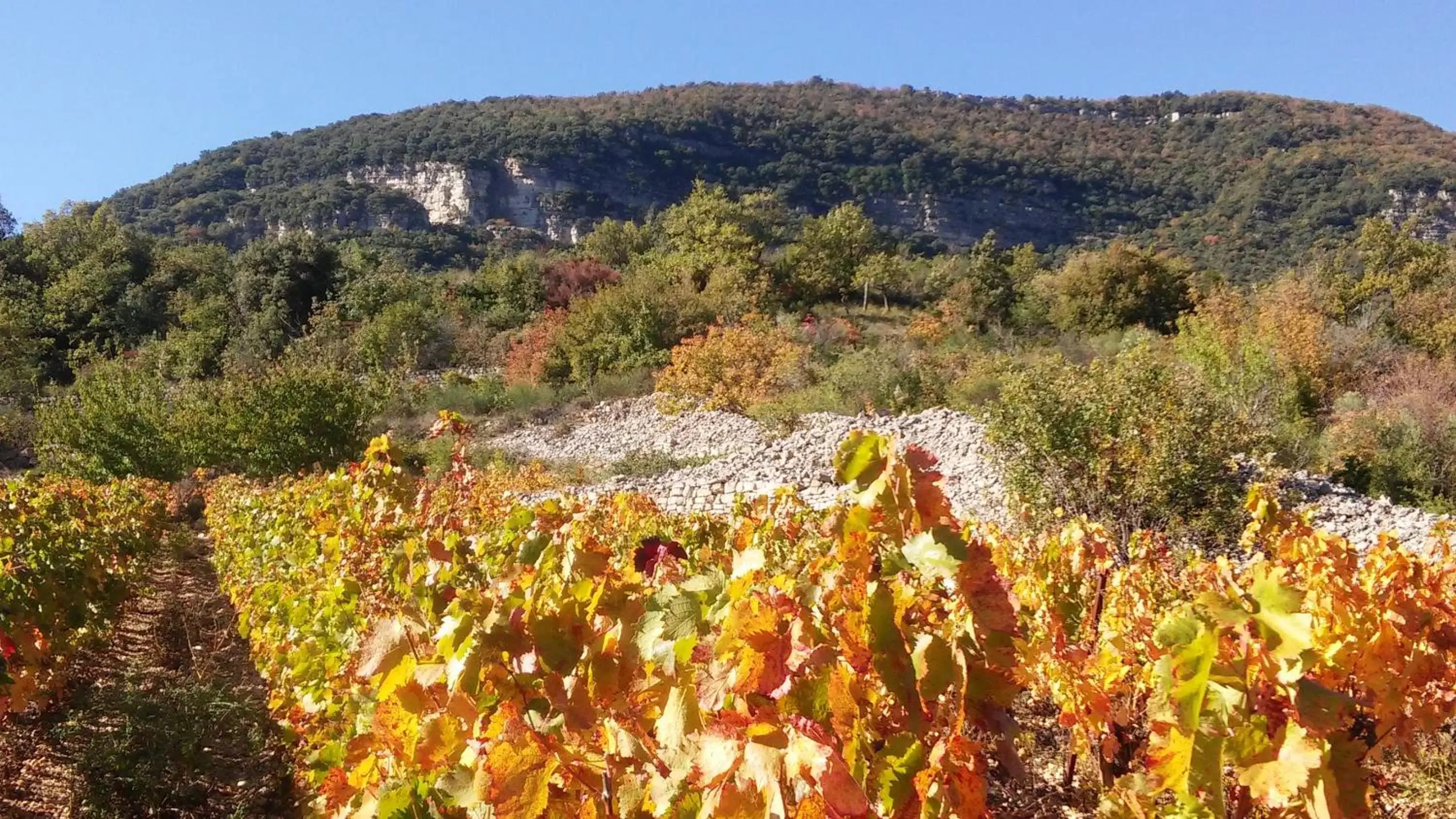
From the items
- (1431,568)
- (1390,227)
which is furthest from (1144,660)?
(1390,227)

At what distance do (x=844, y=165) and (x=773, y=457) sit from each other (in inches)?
2254

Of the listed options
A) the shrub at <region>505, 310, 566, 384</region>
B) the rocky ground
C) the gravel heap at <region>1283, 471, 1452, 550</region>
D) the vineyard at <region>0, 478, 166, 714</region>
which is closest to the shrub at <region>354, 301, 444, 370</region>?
the shrub at <region>505, 310, 566, 384</region>

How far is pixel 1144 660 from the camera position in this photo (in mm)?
2486

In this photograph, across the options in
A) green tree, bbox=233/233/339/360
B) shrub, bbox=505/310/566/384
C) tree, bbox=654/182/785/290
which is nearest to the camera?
shrub, bbox=505/310/566/384

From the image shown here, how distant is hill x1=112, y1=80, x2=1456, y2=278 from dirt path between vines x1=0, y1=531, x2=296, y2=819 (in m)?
46.2

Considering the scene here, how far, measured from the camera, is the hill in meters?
47.8

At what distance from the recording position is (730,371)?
16.2m

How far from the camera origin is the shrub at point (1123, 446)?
6531 millimetres

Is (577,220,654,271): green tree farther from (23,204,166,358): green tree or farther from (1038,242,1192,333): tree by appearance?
(1038,242,1192,333): tree

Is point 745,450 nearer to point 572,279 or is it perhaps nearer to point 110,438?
point 110,438

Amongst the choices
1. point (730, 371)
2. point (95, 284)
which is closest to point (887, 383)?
point (730, 371)

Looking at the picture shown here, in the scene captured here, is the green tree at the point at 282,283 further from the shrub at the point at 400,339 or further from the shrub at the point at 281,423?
the shrub at the point at 281,423

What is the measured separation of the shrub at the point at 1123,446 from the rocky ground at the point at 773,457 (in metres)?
0.61

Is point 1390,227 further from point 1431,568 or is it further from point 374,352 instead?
point 374,352
